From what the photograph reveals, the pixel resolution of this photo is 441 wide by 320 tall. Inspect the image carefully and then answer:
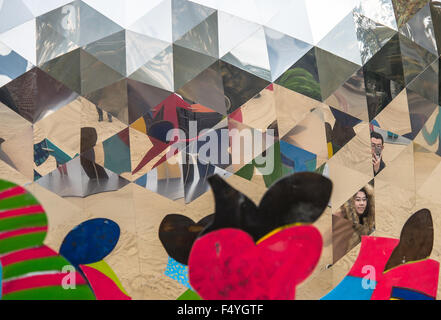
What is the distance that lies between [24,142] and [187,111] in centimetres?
152

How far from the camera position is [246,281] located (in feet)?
12.6

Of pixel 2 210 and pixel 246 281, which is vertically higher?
pixel 2 210

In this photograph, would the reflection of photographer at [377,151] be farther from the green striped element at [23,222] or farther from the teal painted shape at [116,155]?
the green striped element at [23,222]

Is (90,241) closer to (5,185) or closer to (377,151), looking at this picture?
(5,185)

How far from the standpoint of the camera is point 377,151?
4090 millimetres

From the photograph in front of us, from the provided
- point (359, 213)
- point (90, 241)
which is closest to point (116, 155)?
Result: point (90, 241)

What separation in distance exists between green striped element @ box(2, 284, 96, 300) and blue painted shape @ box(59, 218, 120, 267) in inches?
9.9

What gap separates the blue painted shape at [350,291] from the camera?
13.1 feet

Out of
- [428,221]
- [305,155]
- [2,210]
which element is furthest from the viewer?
[428,221]

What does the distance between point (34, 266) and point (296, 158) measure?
8.64 feet

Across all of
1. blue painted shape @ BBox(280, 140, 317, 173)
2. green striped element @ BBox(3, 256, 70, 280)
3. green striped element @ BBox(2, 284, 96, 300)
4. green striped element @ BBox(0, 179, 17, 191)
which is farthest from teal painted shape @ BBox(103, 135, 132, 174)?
blue painted shape @ BBox(280, 140, 317, 173)

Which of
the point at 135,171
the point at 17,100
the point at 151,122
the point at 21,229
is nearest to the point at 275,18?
the point at 151,122

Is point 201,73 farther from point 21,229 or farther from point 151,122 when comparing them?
point 21,229

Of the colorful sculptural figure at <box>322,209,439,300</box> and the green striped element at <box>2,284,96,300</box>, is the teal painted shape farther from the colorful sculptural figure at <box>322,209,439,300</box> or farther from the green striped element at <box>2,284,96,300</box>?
the colorful sculptural figure at <box>322,209,439,300</box>
